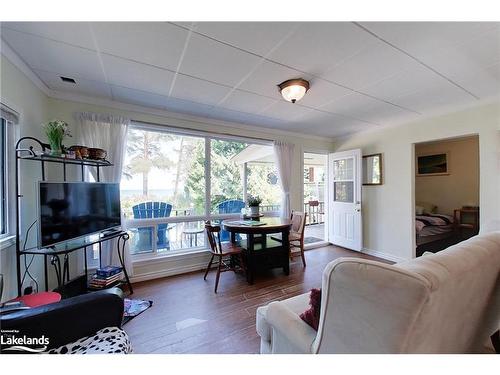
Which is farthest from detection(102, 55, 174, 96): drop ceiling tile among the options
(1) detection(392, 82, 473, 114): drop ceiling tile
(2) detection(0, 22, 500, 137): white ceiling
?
(1) detection(392, 82, 473, 114): drop ceiling tile

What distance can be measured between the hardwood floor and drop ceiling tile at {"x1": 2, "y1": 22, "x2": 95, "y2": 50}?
92.3 inches

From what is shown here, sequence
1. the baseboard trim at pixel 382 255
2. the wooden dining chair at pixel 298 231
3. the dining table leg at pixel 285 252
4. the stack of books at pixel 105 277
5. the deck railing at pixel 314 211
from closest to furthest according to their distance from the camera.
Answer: the stack of books at pixel 105 277 < the dining table leg at pixel 285 252 < the wooden dining chair at pixel 298 231 < the baseboard trim at pixel 382 255 < the deck railing at pixel 314 211

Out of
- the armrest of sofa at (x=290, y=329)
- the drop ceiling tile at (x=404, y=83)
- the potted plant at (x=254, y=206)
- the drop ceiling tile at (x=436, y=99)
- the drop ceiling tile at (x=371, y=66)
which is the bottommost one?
the armrest of sofa at (x=290, y=329)

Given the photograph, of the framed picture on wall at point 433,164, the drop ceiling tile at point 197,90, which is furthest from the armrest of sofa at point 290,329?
the framed picture on wall at point 433,164

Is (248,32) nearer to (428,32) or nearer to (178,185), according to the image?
(428,32)

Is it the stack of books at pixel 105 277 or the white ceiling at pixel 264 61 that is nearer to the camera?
the white ceiling at pixel 264 61

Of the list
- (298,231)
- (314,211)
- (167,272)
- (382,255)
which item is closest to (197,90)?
(167,272)

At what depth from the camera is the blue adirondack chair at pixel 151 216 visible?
3.03 m

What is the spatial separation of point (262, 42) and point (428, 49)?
1.31 meters

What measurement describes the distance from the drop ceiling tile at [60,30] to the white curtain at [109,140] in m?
1.18

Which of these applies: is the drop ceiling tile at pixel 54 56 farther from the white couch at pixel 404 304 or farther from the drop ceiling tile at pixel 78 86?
the white couch at pixel 404 304

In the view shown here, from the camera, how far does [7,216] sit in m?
1.85

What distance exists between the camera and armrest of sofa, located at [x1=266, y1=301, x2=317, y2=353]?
1.01 m

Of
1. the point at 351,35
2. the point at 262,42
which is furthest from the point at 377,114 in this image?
the point at 262,42
